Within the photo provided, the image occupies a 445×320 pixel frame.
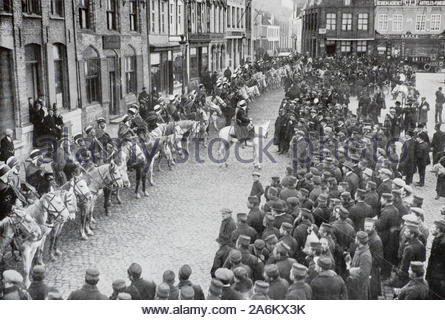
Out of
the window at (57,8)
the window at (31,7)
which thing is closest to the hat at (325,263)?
the window at (31,7)

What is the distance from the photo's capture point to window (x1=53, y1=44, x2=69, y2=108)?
19.3 metres

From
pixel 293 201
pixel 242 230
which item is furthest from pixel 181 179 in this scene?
pixel 242 230

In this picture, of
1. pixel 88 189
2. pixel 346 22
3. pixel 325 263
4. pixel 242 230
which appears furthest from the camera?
pixel 346 22

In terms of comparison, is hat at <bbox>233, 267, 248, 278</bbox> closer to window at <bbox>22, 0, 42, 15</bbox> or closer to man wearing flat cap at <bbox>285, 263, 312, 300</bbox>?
man wearing flat cap at <bbox>285, 263, 312, 300</bbox>

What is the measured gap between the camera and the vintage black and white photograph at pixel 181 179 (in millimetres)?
7664

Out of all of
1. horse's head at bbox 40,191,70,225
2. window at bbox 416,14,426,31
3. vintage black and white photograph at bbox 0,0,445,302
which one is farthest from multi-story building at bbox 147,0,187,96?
window at bbox 416,14,426,31

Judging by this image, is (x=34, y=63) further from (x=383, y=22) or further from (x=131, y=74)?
(x=383, y=22)

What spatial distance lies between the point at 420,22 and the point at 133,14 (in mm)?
37593

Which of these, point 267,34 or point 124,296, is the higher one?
point 267,34

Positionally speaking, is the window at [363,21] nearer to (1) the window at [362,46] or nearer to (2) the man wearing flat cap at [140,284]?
(1) the window at [362,46]

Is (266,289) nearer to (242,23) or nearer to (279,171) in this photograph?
(279,171)

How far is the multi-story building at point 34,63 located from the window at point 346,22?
4224 centimetres

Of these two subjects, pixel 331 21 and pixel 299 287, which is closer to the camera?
pixel 299 287

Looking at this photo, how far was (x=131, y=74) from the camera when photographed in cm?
2630
